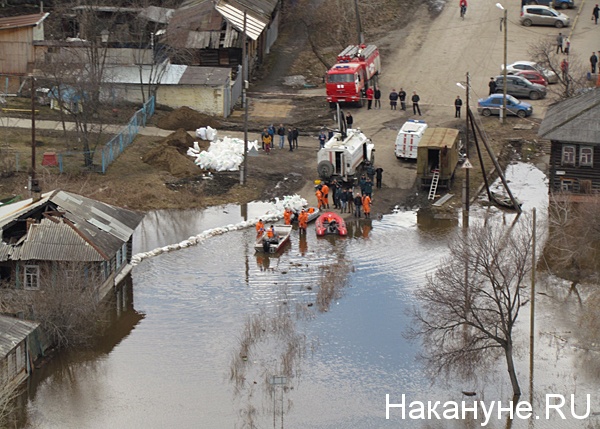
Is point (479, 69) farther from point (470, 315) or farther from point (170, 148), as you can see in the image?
point (470, 315)

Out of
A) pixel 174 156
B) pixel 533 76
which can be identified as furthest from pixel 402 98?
pixel 174 156

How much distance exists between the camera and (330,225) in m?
49.2

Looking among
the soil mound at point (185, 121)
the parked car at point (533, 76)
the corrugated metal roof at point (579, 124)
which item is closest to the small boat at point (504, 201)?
the corrugated metal roof at point (579, 124)

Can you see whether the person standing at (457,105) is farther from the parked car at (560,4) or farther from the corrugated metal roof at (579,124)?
the parked car at (560,4)

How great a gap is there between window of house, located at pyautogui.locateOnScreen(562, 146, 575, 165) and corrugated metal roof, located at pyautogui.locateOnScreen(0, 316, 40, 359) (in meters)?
23.9

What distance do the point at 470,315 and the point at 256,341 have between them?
22.3 feet

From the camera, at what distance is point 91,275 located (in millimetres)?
40750

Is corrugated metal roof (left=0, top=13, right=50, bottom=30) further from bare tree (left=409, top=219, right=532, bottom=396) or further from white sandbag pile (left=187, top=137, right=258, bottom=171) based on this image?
bare tree (left=409, top=219, right=532, bottom=396)

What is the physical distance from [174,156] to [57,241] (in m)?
16.1

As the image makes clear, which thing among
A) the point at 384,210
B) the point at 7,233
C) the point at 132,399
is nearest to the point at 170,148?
the point at 384,210

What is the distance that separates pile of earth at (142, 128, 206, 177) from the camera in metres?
55.7

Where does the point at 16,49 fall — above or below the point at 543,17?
below

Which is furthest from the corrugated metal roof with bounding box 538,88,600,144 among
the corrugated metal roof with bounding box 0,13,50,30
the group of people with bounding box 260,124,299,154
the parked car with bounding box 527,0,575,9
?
the corrugated metal roof with bounding box 0,13,50,30

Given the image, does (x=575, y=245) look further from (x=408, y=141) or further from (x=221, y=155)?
(x=221, y=155)
